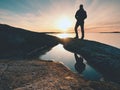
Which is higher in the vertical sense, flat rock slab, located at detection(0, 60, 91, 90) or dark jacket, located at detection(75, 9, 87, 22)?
dark jacket, located at detection(75, 9, 87, 22)

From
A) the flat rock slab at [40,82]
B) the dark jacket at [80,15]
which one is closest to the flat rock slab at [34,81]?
the flat rock slab at [40,82]

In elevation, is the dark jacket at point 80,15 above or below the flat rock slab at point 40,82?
above

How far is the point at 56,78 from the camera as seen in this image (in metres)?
5.07

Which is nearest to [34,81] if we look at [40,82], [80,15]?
[40,82]

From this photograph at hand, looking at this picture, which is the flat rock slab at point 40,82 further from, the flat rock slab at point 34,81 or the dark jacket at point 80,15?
the dark jacket at point 80,15

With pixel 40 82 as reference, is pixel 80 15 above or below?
above

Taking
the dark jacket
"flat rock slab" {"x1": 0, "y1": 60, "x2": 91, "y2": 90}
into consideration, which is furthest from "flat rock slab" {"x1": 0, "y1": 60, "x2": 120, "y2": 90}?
the dark jacket

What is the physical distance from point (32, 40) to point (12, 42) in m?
2.91

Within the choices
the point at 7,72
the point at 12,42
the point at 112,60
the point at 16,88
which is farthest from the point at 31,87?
the point at 12,42

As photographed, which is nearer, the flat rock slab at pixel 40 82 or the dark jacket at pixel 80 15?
the flat rock slab at pixel 40 82

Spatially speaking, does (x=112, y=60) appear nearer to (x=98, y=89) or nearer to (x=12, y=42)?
(x=98, y=89)

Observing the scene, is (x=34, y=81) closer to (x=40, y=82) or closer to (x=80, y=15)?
(x=40, y=82)

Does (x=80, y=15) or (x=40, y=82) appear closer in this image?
(x=40, y=82)

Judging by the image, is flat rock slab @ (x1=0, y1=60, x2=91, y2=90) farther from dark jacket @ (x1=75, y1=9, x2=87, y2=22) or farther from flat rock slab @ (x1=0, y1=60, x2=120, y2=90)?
dark jacket @ (x1=75, y1=9, x2=87, y2=22)
